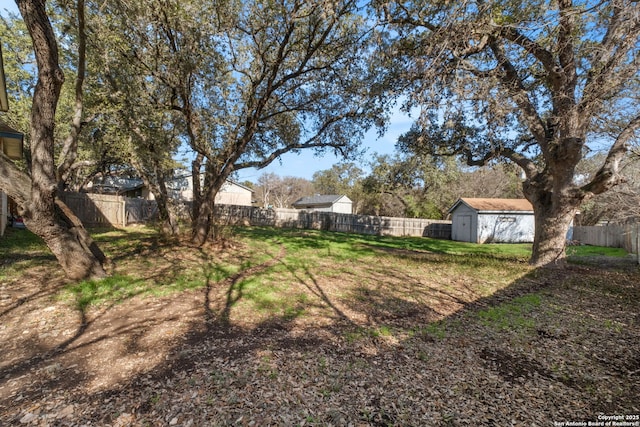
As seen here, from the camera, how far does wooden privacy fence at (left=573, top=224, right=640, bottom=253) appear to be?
1409 cm

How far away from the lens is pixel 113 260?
6.79 metres

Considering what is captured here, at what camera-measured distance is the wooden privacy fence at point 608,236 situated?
14.1m

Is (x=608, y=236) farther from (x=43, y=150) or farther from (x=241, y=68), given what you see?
(x=43, y=150)

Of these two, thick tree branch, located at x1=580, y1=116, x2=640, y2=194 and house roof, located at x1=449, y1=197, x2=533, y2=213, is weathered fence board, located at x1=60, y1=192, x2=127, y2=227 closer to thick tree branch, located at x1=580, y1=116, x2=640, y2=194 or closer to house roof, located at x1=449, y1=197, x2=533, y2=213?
thick tree branch, located at x1=580, y1=116, x2=640, y2=194

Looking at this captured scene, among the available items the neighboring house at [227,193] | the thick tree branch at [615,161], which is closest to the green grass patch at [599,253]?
the thick tree branch at [615,161]

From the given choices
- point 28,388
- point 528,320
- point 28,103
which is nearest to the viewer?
point 28,388

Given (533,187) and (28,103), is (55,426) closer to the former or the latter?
(533,187)

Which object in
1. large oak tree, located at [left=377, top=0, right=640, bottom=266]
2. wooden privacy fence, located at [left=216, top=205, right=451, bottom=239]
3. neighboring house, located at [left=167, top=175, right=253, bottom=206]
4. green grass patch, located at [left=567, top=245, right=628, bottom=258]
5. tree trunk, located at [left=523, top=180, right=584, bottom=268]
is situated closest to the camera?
large oak tree, located at [left=377, top=0, right=640, bottom=266]

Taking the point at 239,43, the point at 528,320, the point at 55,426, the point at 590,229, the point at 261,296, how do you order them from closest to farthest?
the point at 55,426
the point at 528,320
the point at 261,296
the point at 239,43
the point at 590,229

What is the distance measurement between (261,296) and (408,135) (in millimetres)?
8629

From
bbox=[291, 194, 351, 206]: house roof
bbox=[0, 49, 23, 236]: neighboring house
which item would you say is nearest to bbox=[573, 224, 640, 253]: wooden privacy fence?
bbox=[0, 49, 23, 236]: neighboring house

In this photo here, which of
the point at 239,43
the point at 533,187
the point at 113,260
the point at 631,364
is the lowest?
the point at 631,364

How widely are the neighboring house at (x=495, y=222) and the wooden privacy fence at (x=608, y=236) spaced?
269cm

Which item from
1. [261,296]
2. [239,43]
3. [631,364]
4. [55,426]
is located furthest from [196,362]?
[239,43]
